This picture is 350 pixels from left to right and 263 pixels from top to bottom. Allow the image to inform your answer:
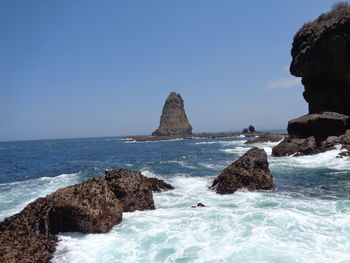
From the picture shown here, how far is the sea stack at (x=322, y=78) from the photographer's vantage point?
3902 centimetres

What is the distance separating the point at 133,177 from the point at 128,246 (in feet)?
20.1

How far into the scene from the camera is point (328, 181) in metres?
20.1

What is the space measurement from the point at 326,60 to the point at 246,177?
112 feet

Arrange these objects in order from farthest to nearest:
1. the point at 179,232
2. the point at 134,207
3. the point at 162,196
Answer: the point at 162,196 < the point at 134,207 < the point at 179,232

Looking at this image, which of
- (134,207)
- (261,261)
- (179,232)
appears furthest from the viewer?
(134,207)

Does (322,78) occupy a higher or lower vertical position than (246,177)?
higher

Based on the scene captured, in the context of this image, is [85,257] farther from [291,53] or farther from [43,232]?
[291,53]

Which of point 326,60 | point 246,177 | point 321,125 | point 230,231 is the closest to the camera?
point 230,231

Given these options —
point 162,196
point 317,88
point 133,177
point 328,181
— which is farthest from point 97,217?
point 317,88

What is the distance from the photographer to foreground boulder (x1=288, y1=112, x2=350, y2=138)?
39000 millimetres

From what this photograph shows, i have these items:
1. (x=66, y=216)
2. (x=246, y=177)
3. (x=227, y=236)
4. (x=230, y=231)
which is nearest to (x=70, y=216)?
(x=66, y=216)

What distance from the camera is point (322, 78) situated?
4762 cm

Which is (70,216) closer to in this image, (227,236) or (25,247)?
(25,247)

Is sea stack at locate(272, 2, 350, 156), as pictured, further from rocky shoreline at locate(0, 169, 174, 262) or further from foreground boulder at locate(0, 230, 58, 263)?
foreground boulder at locate(0, 230, 58, 263)
